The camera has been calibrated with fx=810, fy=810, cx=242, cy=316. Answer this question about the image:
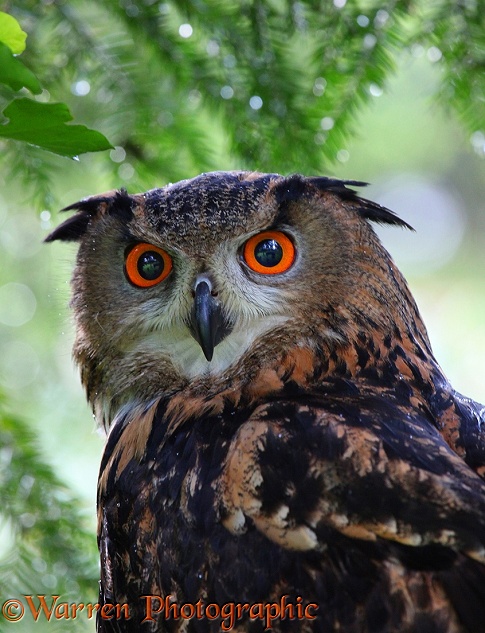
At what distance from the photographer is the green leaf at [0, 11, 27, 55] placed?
3.47 ft

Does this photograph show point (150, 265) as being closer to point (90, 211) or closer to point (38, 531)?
point (90, 211)

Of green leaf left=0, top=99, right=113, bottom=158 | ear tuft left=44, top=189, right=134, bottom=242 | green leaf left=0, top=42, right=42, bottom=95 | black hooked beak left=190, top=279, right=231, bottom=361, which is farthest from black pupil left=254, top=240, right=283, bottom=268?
green leaf left=0, top=42, right=42, bottom=95

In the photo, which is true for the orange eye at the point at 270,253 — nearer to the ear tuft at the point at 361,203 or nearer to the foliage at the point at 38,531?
the ear tuft at the point at 361,203

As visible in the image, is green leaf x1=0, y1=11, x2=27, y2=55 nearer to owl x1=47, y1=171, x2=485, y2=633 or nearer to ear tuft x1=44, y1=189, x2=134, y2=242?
owl x1=47, y1=171, x2=485, y2=633

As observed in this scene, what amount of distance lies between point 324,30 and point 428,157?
17.3ft

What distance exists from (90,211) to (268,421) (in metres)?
0.94

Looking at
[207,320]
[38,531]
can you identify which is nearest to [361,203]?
[207,320]

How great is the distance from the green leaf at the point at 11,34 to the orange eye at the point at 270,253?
45.9 inches

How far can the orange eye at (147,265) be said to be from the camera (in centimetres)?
223

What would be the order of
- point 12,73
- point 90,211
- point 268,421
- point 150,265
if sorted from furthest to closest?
point 90,211 → point 150,265 → point 268,421 → point 12,73

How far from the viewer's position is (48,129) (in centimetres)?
104

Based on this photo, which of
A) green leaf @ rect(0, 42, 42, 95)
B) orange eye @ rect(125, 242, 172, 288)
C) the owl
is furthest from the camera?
orange eye @ rect(125, 242, 172, 288)

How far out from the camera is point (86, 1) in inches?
101

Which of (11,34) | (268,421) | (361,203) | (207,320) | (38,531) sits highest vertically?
(361,203)
